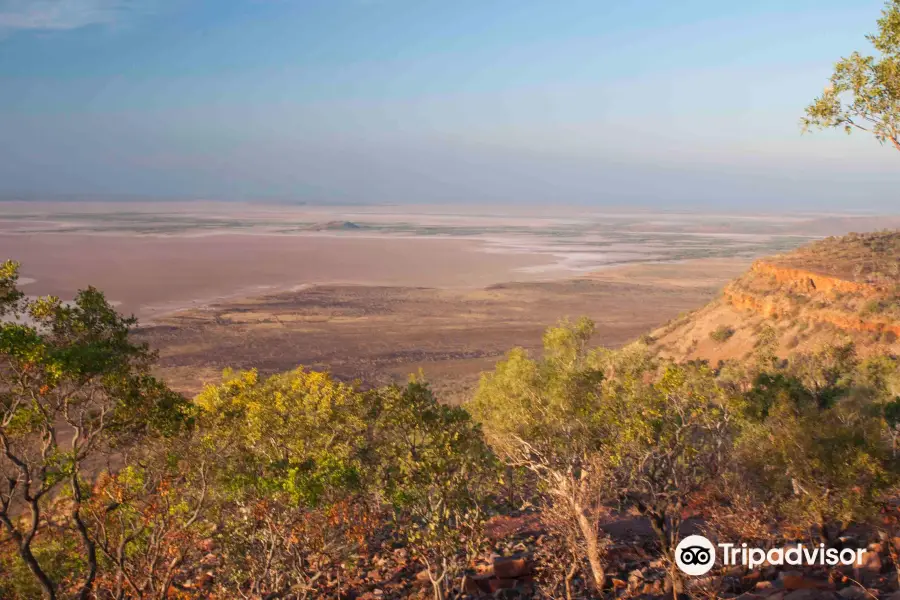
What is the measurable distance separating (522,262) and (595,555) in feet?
380

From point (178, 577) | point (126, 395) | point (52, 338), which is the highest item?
point (52, 338)

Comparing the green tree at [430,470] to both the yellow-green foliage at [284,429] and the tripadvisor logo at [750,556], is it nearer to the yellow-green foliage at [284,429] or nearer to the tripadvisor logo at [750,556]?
the yellow-green foliage at [284,429]

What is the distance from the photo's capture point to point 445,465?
45.7ft

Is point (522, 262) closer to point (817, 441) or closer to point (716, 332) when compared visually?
point (716, 332)

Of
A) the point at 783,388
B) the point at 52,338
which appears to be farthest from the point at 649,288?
the point at 52,338

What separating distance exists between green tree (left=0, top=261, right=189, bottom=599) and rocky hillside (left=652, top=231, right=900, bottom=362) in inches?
1380

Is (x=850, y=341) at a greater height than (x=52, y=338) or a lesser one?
lesser

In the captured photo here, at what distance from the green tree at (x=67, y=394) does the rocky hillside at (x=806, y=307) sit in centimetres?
3504

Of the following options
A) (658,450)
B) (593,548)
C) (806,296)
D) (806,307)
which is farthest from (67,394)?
(806,296)

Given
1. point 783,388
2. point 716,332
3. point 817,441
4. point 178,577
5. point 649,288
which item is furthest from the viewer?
point 649,288

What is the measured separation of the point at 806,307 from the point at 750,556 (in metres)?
31.8

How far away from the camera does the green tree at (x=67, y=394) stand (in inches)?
409

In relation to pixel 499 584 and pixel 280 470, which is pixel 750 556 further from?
pixel 280 470

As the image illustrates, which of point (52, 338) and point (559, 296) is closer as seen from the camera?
point (52, 338)
